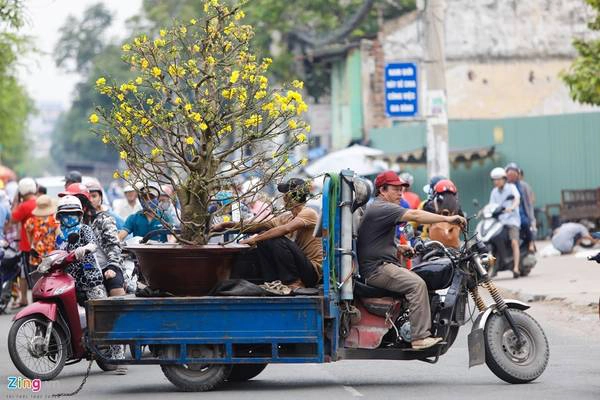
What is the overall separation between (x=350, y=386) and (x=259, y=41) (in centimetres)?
4215

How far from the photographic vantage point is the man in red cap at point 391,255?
11148mm

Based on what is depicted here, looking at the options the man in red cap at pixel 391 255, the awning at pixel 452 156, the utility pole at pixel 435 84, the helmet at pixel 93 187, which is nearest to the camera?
the man in red cap at pixel 391 255

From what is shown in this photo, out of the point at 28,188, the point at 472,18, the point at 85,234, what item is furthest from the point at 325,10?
the point at 85,234

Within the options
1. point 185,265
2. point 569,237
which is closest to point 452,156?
point 569,237

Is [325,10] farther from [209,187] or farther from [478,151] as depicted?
[209,187]

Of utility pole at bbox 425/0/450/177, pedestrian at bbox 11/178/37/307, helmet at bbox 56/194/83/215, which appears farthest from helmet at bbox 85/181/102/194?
utility pole at bbox 425/0/450/177

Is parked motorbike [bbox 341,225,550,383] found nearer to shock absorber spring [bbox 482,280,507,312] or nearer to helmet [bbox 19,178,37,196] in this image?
shock absorber spring [bbox 482,280,507,312]

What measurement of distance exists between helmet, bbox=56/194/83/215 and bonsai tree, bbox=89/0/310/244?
3.73 feet

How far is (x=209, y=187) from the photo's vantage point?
11375 mm

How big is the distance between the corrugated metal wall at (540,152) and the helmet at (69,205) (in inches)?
881

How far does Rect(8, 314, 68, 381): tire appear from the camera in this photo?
11922mm

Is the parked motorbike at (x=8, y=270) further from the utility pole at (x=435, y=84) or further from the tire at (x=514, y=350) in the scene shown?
the tire at (x=514, y=350)

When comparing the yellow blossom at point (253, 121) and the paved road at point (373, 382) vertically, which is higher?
the yellow blossom at point (253, 121)

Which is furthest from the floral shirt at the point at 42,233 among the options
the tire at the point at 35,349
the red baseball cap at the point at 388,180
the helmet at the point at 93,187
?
the red baseball cap at the point at 388,180
